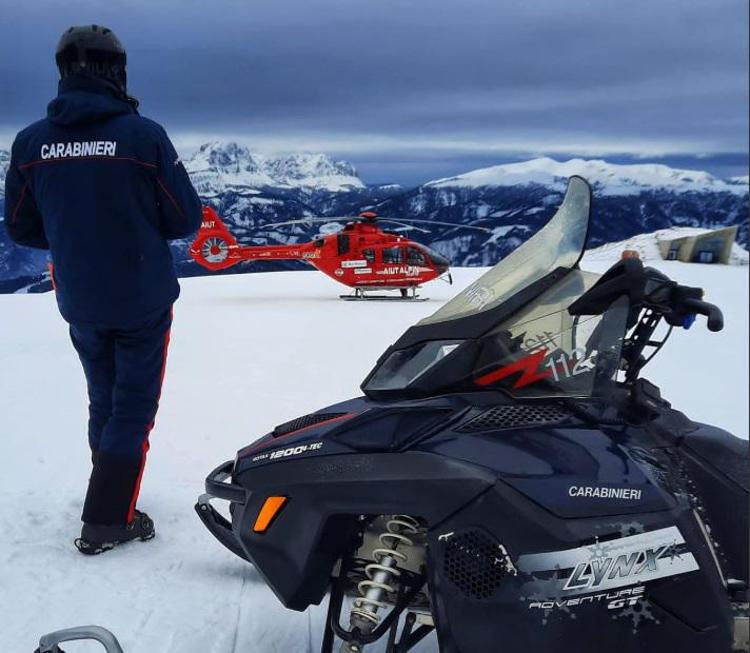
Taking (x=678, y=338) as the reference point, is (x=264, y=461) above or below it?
above

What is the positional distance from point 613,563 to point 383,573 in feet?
1.45

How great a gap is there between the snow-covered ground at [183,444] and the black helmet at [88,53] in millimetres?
1474

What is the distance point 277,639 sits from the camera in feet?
5.82

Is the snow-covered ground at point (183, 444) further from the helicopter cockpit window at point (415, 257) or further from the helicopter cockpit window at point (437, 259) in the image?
the helicopter cockpit window at point (437, 259)

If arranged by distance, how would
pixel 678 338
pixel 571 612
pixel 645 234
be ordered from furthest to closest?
1. pixel 645 234
2. pixel 678 338
3. pixel 571 612

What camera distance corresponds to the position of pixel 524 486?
1252 millimetres

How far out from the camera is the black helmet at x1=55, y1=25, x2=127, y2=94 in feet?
6.75

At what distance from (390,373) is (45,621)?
117 cm

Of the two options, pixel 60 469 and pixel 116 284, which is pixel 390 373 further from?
pixel 60 469

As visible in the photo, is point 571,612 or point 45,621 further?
point 45,621

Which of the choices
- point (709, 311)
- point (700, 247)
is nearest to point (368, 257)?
point (700, 247)

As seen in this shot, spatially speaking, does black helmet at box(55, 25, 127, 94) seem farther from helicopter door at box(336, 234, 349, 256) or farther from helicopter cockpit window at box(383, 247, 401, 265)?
helicopter door at box(336, 234, 349, 256)

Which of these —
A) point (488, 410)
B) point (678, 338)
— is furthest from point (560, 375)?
point (678, 338)

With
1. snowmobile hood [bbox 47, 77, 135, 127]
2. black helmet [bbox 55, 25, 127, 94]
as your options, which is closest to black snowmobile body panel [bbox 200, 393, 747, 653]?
snowmobile hood [bbox 47, 77, 135, 127]
